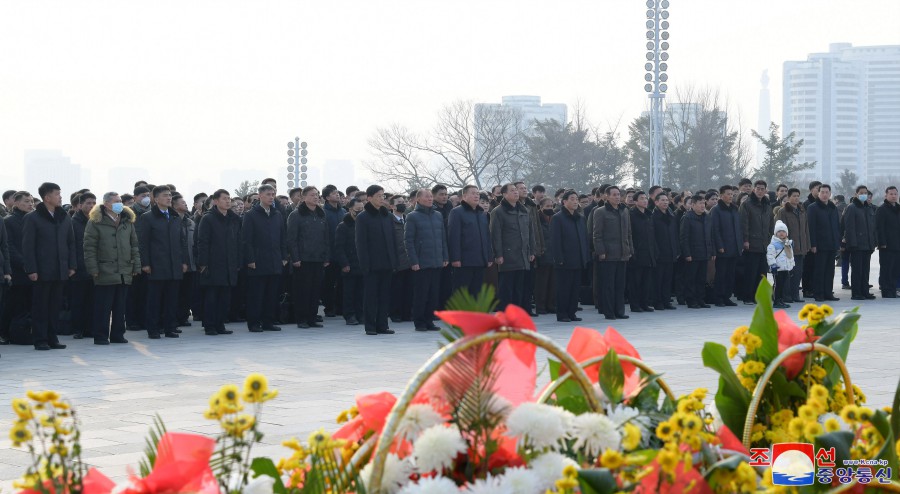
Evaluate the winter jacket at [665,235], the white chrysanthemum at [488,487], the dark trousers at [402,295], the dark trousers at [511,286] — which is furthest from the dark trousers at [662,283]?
the white chrysanthemum at [488,487]

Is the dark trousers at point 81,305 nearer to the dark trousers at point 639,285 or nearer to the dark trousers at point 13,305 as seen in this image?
the dark trousers at point 13,305

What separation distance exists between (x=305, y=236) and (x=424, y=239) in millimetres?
1766

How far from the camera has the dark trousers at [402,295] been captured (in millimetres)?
16781

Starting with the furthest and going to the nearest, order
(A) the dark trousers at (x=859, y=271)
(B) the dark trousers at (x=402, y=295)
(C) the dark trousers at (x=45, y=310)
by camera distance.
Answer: (A) the dark trousers at (x=859, y=271) → (B) the dark trousers at (x=402, y=295) → (C) the dark trousers at (x=45, y=310)

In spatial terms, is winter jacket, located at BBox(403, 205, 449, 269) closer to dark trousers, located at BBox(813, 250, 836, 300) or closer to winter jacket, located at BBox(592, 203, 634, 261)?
winter jacket, located at BBox(592, 203, 634, 261)

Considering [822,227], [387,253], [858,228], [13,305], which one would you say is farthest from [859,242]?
[13,305]

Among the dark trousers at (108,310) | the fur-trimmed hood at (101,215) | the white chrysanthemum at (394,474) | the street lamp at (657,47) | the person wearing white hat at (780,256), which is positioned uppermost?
the street lamp at (657,47)

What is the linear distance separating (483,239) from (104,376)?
6325mm

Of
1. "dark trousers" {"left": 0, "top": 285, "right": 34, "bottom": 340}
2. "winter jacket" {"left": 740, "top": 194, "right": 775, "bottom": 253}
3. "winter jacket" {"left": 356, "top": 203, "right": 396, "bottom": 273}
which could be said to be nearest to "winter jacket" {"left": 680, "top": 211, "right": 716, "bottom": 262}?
"winter jacket" {"left": 740, "top": 194, "right": 775, "bottom": 253}

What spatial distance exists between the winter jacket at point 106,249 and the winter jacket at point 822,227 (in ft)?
37.7

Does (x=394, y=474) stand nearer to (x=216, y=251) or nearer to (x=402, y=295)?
(x=216, y=251)

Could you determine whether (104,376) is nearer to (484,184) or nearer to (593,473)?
(593,473)

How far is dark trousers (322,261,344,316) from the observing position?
58.5 ft

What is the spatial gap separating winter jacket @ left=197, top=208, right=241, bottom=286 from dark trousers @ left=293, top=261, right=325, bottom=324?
3.85 feet
